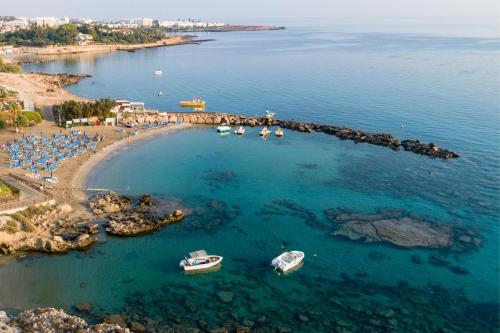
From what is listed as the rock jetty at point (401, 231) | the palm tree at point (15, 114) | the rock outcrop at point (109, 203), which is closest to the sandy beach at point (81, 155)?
the palm tree at point (15, 114)

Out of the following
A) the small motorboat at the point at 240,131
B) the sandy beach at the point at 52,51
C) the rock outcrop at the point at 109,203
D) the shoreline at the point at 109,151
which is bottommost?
the rock outcrop at the point at 109,203

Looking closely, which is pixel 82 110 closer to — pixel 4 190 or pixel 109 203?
pixel 4 190

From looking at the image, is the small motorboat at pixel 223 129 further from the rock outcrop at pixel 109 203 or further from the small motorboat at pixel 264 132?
the rock outcrop at pixel 109 203

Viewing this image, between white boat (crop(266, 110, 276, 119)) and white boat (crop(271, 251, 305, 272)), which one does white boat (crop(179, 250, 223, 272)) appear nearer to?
white boat (crop(271, 251, 305, 272))

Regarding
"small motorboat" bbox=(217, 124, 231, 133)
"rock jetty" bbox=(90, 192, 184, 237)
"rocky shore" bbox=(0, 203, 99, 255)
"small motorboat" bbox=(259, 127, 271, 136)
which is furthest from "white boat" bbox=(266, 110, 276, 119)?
"rocky shore" bbox=(0, 203, 99, 255)

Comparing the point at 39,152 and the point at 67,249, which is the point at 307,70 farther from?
the point at 67,249

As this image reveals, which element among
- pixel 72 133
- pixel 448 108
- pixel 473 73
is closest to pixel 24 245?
pixel 72 133

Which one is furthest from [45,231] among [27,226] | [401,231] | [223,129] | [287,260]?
[223,129]
